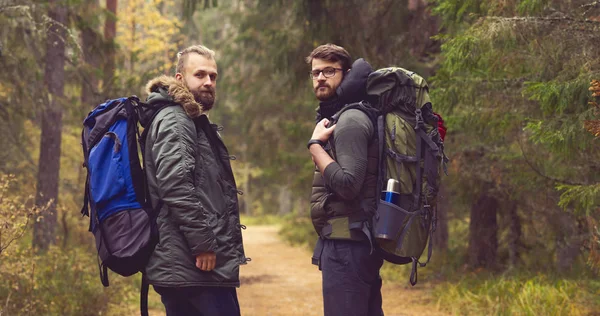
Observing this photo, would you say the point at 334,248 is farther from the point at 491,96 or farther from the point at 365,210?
the point at 491,96

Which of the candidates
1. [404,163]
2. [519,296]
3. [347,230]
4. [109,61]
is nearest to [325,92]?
[404,163]

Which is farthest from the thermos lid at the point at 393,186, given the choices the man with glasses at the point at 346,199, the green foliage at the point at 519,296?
the green foliage at the point at 519,296

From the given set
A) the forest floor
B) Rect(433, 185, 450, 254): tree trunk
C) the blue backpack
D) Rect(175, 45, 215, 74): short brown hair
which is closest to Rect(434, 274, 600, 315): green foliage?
the forest floor

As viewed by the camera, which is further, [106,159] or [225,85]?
[225,85]

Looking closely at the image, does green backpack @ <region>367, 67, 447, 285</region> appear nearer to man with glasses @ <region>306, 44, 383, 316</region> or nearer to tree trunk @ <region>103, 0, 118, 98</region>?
man with glasses @ <region>306, 44, 383, 316</region>

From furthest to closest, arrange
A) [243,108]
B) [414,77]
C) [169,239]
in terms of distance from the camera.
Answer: [243,108], [414,77], [169,239]

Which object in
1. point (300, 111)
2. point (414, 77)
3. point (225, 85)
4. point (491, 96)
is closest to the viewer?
point (414, 77)

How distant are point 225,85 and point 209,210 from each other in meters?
19.9

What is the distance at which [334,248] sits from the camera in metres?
3.73

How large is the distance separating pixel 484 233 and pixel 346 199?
844 cm

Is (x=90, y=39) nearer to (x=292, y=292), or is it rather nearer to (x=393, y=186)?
(x=292, y=292)

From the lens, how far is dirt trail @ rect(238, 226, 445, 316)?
31.4 feet

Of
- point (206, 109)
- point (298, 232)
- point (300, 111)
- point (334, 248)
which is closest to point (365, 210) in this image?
point (334, 248)

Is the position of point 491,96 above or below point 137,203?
above
